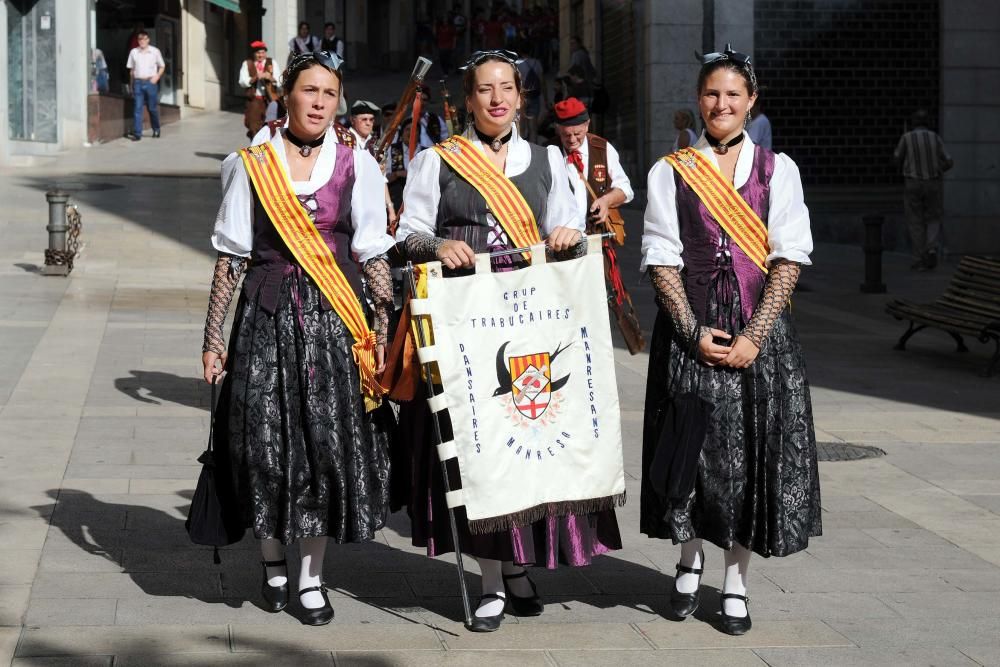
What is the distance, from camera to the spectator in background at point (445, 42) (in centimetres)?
4434

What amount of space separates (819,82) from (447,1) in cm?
3541

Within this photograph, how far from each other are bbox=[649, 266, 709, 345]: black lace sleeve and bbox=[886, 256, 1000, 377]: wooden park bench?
6882 mm

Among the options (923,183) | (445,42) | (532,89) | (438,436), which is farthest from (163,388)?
(445,42)

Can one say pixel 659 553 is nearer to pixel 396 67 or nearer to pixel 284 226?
pixel 284 226

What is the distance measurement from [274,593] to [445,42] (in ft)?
132

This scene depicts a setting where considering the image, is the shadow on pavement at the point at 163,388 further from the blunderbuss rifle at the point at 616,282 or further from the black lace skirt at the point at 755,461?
the black lace skirt at the point at 755,461

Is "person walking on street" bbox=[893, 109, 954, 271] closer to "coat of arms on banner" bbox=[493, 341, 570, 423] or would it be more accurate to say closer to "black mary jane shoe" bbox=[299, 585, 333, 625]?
"coat of arms on banner" bbox=[493, 341, 570, 423]

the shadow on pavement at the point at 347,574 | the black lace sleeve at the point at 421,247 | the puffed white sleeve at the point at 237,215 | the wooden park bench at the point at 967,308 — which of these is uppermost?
the puffed white sleeve at the point at 237,215

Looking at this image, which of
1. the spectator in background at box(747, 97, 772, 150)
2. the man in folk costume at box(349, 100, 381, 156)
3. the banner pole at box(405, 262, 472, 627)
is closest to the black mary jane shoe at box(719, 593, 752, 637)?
the banner pole at box(405, 262, 472, 627)

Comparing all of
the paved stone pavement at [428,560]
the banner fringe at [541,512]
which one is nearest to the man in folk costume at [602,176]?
the paved stone pavement at [428,560]

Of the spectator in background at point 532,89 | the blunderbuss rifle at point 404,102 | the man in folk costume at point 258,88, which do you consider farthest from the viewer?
the spectator in background at point 532,89

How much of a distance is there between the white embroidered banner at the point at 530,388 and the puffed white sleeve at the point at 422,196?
356mm

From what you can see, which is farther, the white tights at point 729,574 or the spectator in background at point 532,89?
the spectator in background at point 532,89

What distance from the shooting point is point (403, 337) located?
5.13 m
